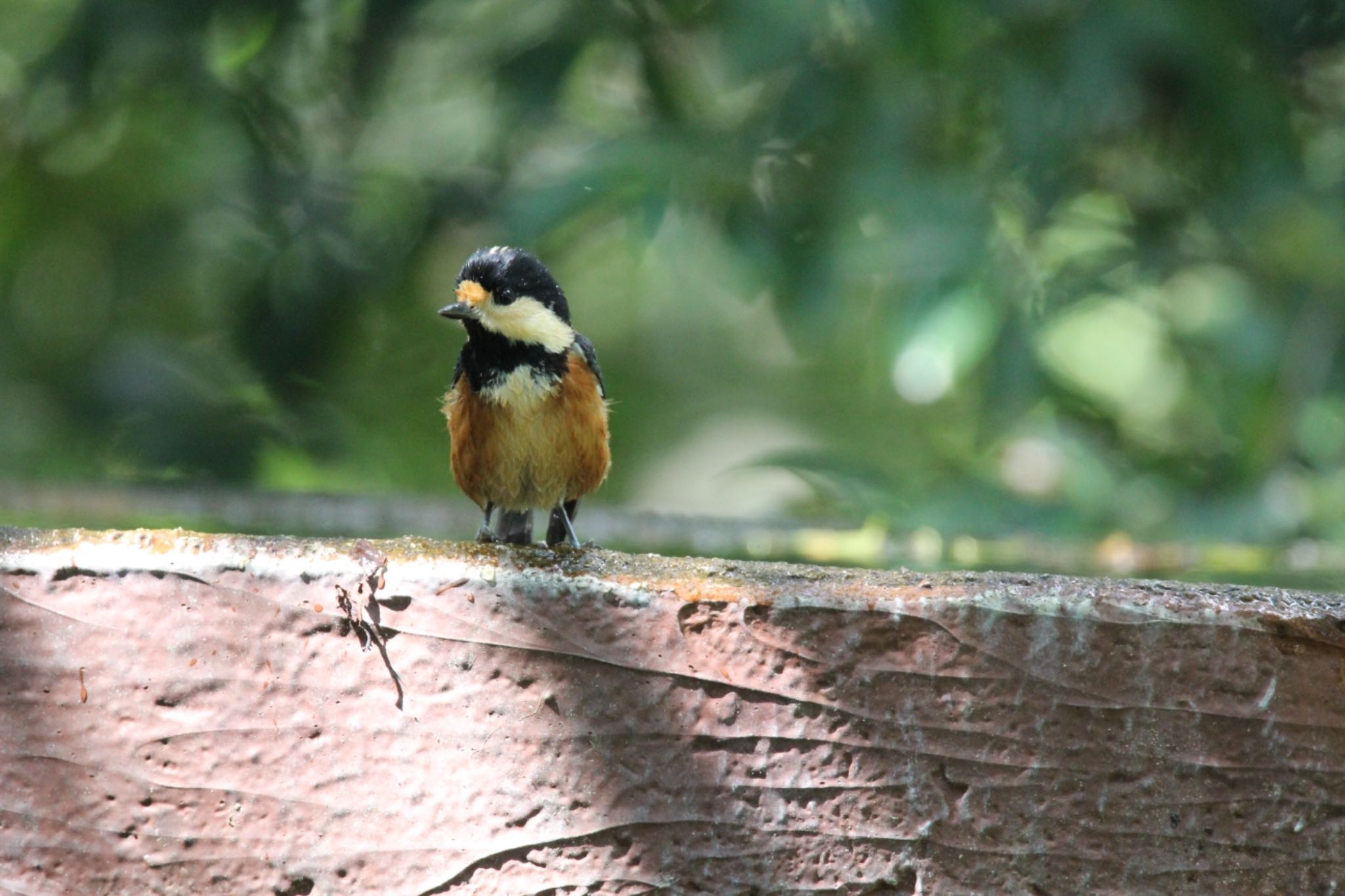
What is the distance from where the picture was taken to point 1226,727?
150cm

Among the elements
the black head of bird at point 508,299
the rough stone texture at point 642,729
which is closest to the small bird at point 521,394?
the black head of bird at point 508,299

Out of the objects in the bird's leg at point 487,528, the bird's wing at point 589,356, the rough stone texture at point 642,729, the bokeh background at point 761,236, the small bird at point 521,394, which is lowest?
the rough stone texture at point 642,729

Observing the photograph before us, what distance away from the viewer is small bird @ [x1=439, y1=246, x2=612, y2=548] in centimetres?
275

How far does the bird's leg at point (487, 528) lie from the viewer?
2849 millimetres

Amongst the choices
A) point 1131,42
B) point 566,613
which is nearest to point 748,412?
point 1131,42

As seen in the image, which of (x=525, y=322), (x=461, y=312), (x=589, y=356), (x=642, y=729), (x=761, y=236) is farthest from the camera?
(x=761, y=236)

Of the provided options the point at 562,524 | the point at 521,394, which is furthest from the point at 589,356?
the point at 562,524

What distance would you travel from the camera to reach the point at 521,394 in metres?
2.83

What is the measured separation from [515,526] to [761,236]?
115cm

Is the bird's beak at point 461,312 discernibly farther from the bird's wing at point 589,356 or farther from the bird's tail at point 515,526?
the bird's tail at point 515,526

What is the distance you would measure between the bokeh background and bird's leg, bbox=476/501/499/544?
0.19 meters

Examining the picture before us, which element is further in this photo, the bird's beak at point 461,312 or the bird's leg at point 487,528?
the bird's leg at point 487,528

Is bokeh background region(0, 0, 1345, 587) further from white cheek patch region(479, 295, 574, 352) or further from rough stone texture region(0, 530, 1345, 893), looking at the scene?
rough stone texture region(0, 530, 1345, 893)

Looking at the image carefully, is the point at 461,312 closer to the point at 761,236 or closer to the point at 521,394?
the point at 521,394
